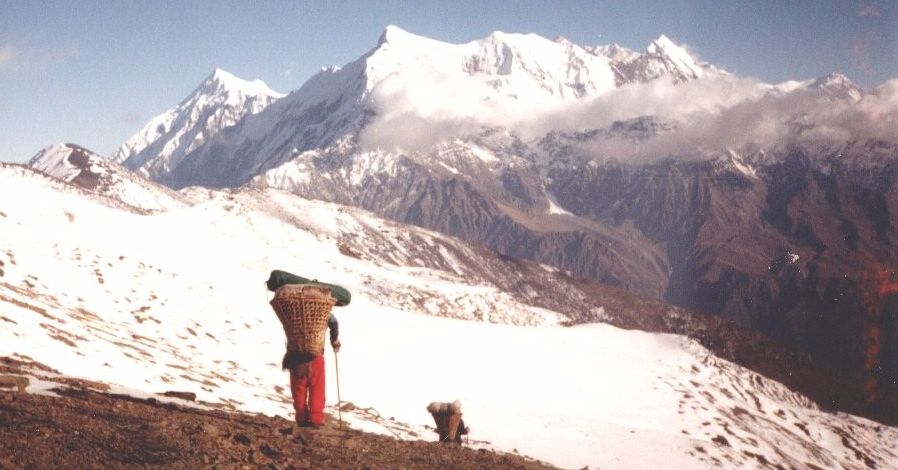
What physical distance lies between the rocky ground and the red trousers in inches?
16.9

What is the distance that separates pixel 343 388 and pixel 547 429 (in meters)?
10.8

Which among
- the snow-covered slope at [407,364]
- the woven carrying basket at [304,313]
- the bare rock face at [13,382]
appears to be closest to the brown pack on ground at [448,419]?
the snow-covered slope at [407,364]

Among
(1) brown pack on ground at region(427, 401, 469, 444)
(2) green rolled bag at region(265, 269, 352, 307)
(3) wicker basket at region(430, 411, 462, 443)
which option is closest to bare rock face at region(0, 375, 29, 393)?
(2) green rolled bag at region(265, 269, 352, 307)

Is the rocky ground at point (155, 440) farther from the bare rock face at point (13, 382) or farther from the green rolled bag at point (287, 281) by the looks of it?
the green rolled bag at point (287, 281)

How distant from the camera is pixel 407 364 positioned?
40.8 m

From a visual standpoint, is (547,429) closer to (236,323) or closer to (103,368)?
(236,323)

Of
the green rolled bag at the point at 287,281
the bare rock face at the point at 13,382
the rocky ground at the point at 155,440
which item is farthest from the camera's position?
the green rolled bag at the point at 287,281

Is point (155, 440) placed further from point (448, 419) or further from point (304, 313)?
point (448, 419)

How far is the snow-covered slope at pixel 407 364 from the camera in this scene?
22.4m

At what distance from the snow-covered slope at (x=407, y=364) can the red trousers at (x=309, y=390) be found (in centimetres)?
571

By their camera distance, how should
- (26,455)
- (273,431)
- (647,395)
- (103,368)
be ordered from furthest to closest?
(647,395)
(103,368)
(273,431)
(26,455)

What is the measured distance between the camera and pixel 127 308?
103ft

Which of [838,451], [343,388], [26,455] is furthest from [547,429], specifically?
[838,451]

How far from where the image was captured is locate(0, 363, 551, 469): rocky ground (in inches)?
325
